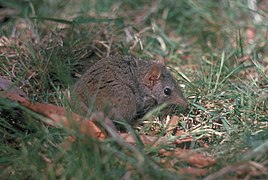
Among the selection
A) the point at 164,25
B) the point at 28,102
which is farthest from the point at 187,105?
the point at 164,25

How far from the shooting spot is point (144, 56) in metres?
6.14

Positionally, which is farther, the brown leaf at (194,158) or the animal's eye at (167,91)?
the animal's eye at (167,91)

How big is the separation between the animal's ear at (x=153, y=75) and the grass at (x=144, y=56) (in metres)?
0.36

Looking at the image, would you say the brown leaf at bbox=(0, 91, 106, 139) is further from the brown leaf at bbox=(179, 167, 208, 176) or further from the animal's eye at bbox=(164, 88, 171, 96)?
the animal's eye at bbox=(164, 88, 171, 96)

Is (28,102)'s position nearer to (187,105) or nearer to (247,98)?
(187,105)

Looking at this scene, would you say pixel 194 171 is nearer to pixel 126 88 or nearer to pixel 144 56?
pixel 126 88

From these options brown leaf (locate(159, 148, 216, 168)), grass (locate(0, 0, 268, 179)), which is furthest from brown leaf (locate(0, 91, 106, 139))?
brown leaf (locate(159, 148, 216, 168))

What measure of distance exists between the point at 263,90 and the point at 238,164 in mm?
1794

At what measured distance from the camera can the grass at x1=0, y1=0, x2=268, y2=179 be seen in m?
3.57

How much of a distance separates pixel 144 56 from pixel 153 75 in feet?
3.57

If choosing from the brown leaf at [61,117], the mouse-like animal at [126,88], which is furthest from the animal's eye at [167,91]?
the brown leaf at [61,117]

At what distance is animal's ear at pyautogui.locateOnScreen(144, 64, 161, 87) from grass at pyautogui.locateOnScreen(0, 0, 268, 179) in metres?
0.36

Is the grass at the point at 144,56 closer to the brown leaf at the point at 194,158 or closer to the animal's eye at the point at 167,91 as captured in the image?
the brown leaf at the point at 194,158

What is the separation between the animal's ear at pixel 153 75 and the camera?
5023 mm
